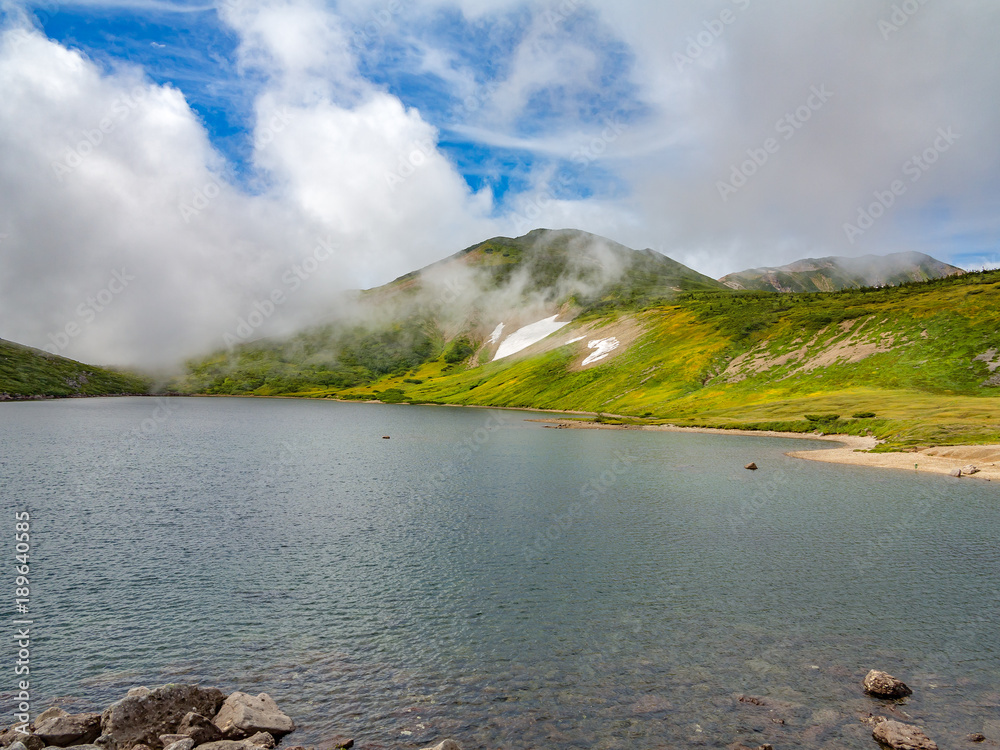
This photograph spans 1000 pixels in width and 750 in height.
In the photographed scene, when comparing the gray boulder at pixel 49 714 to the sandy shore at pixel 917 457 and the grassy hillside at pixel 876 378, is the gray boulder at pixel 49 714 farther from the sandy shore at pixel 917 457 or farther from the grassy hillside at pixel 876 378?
the grassy hillside at pixel 876 378

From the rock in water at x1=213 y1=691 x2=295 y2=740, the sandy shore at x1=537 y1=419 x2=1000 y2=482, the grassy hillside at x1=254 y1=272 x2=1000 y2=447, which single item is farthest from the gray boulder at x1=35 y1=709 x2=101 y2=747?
the grassy hillside at x1=254 y1=272 x2=1000 y2=447

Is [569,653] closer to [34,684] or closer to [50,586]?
[34,684]

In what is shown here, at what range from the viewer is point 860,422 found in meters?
118

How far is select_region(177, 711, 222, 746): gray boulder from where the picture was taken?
19.8 metres

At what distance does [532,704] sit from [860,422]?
397 ft

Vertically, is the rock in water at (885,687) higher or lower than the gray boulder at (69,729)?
lower

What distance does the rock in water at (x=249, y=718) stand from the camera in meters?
20.7

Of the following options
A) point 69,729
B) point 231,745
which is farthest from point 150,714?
point 231,745

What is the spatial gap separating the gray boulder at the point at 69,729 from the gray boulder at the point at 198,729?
10.2 ft

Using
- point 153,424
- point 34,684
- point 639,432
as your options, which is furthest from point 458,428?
point 34,684

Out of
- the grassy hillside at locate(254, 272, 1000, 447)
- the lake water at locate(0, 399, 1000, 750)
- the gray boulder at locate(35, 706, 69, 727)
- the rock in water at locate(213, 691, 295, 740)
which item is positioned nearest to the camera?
the gray boulder at locate(35, 706, 69, 727)

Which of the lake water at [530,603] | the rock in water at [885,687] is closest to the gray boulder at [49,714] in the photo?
the lake water at [530,603]

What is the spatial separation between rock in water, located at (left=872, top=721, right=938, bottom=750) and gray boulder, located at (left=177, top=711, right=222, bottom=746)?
82.2 feet

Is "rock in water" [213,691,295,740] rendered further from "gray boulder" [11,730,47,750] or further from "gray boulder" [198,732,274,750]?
"gray boulder" [11,730,47,750]
